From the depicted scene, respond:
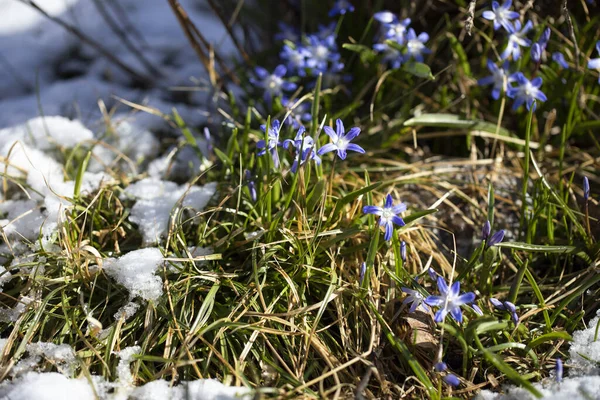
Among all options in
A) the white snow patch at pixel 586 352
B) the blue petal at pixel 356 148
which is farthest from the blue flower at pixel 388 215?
the white snow patch at pixel 586 352

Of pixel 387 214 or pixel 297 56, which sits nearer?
pixel 387 214

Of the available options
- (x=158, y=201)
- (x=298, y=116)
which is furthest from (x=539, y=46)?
(x=158, y=201)

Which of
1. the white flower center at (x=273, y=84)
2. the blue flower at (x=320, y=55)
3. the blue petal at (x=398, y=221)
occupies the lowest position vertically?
the blue petal at (x=398, y=221)

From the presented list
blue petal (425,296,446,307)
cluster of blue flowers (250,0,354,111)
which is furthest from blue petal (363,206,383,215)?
cluster of blue flowers (250,0,354,111)

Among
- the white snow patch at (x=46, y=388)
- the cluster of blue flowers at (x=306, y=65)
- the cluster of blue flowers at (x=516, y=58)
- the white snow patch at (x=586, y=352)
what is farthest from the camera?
the cluster of blue flowers at (x=306, y=65)

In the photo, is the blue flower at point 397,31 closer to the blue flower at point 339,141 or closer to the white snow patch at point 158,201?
the blue flower at point 339,141

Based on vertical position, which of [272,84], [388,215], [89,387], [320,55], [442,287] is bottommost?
[89,387]

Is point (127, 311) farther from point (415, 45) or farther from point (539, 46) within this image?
point (539, 46)

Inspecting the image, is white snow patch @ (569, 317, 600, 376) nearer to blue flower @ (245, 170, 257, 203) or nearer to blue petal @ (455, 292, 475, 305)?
blue petal @ (455, 292, 475, 305)
